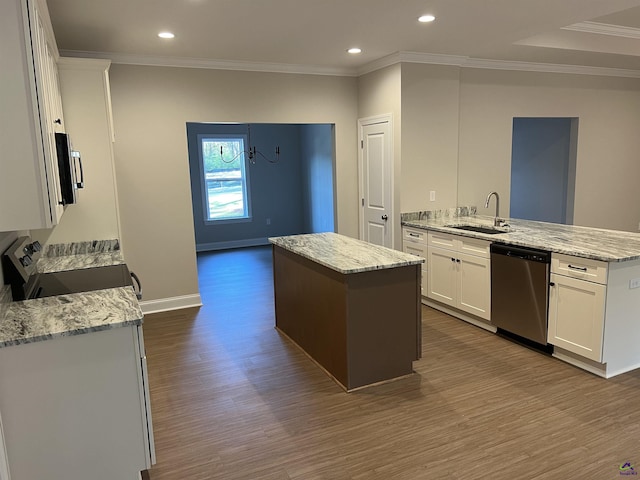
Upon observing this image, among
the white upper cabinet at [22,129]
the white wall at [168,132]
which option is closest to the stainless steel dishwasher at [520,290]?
the white wall at [168,132]

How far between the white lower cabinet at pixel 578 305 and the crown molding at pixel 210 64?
333 centimetres

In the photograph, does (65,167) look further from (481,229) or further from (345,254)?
(481,229)

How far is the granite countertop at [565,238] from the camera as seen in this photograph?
3176 mm

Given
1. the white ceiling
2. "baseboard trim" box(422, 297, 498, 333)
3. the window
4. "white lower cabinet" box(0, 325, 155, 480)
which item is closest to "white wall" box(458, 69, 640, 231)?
the white ceiling

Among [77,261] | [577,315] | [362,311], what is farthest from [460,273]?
[77,261]

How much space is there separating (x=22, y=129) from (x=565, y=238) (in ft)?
12.2

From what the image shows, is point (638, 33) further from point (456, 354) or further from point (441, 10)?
point (456, 354)

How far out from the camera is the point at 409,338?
3.33m

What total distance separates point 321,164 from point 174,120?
11.8 feet

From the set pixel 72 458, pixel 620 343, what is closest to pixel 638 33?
pixel 620 343

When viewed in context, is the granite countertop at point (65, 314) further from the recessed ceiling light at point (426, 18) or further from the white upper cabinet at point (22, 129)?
the recessed ceiling light at point (426, 18)

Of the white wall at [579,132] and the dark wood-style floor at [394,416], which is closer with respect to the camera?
the dark wood-style floor at [394,416]

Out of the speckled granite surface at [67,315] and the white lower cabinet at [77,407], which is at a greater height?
the speckled granite surface at [67,315]

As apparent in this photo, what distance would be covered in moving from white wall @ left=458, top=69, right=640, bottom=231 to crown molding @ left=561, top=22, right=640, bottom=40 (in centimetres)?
95
